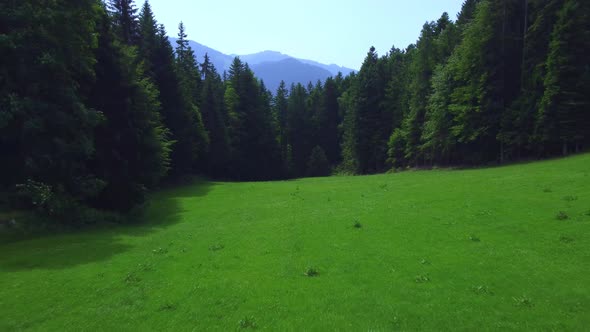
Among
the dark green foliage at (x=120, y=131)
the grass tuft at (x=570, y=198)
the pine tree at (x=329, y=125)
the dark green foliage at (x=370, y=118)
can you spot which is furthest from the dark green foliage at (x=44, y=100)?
the pine tree at (x=329, y=125)

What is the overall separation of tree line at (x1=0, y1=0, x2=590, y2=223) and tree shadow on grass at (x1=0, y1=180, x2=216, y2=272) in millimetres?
2638

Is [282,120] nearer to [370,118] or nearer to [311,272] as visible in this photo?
[370,118]

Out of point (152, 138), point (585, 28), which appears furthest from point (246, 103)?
point (585, 28)

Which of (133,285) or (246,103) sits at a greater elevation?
(246,103)

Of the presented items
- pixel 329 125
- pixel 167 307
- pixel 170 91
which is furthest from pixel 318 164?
pixel 167 307

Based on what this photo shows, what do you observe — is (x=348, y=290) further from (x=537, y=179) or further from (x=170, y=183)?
(x=170, y=183)

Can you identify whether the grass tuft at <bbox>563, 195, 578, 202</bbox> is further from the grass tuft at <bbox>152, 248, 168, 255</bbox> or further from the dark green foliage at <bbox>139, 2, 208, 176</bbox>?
the dark green foliage at <bbox>139, 2, 208, 176</bbox>

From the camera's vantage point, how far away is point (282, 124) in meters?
108

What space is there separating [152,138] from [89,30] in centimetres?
1036

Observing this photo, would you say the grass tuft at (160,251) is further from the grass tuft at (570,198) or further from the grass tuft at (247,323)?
the grass tuft at (570,198)

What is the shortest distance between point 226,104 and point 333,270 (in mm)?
71695

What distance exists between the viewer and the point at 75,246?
19516mm

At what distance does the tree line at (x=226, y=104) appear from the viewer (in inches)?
930

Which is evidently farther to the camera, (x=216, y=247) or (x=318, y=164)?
(x=318, y=164)
